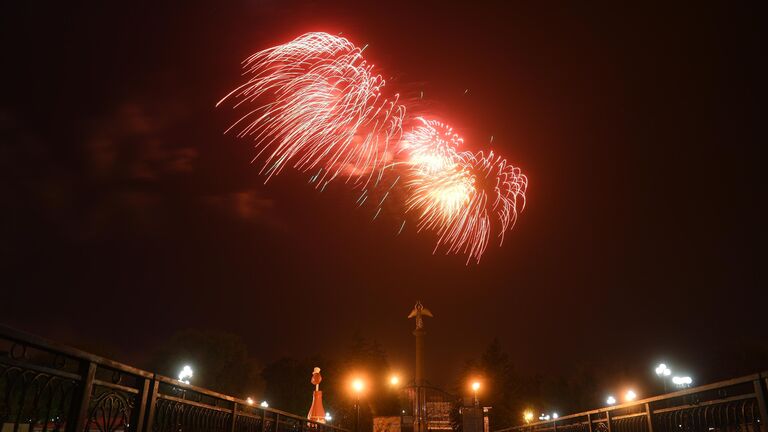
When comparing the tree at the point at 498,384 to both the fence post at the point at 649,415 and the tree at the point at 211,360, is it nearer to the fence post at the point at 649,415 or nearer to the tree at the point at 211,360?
the tree at the point at 211,360

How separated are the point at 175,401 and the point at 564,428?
31.5 ft

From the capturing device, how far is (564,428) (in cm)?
1232

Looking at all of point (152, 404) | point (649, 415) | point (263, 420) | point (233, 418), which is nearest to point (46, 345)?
point (152, 404)

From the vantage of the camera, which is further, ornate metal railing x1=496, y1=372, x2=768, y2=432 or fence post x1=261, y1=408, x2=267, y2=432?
fence post x1=261, y1=408, x2=267, y2=432

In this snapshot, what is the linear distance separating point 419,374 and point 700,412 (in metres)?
34.4

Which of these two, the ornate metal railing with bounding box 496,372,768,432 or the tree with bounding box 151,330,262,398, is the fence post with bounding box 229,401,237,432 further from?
the tree with bounding box 151,330,262,398

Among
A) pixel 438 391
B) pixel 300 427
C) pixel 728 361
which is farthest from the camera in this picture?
pixel 728 361

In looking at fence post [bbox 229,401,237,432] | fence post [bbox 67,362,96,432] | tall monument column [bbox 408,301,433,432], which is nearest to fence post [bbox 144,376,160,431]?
fence post [bbox 67,362,96,432]

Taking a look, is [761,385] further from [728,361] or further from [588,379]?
[588,379]

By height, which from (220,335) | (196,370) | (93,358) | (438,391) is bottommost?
(93,358)

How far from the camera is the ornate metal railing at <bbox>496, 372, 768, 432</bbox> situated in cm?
512

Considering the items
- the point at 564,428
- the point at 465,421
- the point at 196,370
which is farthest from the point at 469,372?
the point at 564,428

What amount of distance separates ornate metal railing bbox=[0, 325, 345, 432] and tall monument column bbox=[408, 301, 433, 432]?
3032 cm

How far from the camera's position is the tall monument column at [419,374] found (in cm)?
3525
